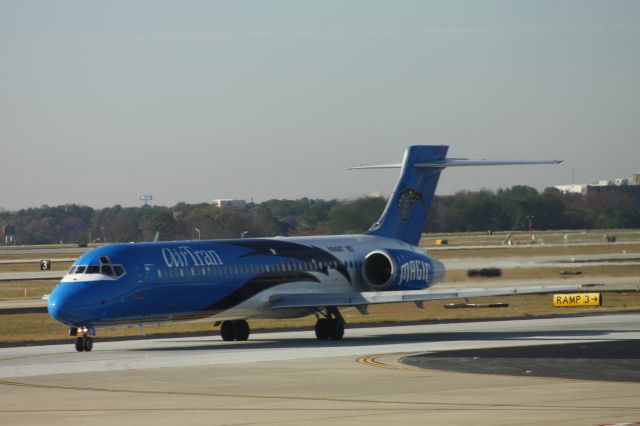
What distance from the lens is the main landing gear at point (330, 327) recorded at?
145 ft

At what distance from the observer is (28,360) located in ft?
124

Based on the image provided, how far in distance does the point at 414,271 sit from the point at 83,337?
14.5 m

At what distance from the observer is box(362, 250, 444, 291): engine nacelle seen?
47875 mm

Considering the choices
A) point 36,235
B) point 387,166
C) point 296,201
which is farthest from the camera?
point 36,235

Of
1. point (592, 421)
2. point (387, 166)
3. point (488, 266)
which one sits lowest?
point (592, 421)

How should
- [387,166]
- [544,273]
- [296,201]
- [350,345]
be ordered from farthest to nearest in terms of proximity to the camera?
[296,201], [544,273], [387,166], [350,345]

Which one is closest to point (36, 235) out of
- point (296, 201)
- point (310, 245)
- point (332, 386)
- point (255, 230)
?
point (296, 201)

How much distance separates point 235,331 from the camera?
45094mm

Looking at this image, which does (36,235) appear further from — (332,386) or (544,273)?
(332,386)

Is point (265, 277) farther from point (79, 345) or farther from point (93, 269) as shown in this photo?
point (79, 345)

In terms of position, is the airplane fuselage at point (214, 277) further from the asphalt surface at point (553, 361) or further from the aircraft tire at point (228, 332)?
the asphalt surface at point (553, 361)

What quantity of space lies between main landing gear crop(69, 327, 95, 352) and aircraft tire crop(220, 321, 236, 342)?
6.25 metres

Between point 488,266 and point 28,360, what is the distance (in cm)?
2410

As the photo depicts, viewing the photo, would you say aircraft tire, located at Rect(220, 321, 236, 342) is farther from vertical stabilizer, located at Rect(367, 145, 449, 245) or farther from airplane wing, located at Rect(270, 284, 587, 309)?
vertical stabilizer, located at Rect(367, 145, 449, 245)
